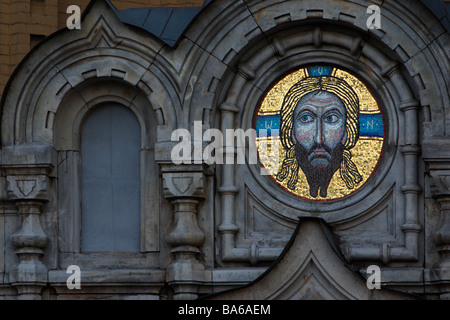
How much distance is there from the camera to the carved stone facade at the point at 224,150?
13156 mm

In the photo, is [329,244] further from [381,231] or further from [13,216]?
[13,216]

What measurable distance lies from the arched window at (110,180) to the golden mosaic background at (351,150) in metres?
1.29

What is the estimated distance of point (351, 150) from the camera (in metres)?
13.6

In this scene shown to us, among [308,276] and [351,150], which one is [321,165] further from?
[308,276]

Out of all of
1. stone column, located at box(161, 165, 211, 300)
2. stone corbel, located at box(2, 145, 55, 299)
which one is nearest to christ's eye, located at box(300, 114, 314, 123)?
stone column, located at box(161, 165, 211, 300)

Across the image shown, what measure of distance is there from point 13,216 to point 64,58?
1.62 m

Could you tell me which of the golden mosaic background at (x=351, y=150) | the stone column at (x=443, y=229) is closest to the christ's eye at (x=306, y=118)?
the golden mosaic background at (x=351, y=150)

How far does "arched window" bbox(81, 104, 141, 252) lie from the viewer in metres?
13.8

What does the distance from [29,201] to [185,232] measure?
156 centimetres

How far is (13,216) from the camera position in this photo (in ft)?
44.9

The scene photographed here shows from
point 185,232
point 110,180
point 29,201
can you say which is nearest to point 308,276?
point 185,232

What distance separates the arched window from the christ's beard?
1690mm

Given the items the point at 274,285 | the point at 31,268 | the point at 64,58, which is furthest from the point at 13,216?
the point at 274,285

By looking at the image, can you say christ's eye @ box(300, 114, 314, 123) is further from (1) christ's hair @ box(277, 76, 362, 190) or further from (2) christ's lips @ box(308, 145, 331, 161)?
(2) christ's lips @ box(308, 145, 331, 161)
